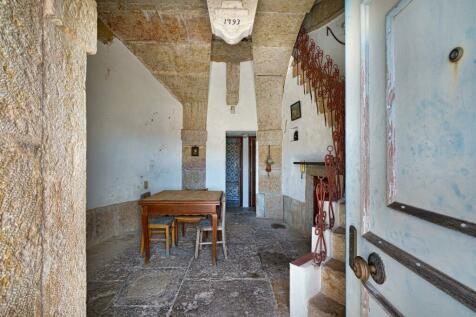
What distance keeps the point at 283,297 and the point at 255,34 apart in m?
3.56

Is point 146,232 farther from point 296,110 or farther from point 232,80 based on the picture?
point 232,80

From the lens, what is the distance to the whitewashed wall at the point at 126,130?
326 centimetres

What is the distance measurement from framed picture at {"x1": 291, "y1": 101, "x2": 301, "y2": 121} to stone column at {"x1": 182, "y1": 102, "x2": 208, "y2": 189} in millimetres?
1978

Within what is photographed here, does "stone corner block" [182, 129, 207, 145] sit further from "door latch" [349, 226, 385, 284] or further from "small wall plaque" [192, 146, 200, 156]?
"door latch" [349, 226, 385, 284]

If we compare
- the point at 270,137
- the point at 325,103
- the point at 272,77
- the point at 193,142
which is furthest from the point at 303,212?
the point at 193,142

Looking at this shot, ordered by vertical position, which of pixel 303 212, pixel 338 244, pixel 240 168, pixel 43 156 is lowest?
pixel 303 212

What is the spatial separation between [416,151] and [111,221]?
160 inches

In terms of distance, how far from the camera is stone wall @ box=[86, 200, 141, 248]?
3.15 m

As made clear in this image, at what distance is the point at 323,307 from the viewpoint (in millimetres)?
1407

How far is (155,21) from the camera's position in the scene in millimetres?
3068

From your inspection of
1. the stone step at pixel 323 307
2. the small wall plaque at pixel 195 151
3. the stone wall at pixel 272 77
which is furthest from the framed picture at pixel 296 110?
the stone step at pixel 323 307

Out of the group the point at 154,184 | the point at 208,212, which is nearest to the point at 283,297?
the point at 208,212

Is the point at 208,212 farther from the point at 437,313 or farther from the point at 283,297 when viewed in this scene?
the point at 437,313

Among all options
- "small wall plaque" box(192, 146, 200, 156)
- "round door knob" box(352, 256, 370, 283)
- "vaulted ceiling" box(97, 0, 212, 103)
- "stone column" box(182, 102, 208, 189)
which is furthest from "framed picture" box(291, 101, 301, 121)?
"round door knob" box(352, 256, 370, 283)
